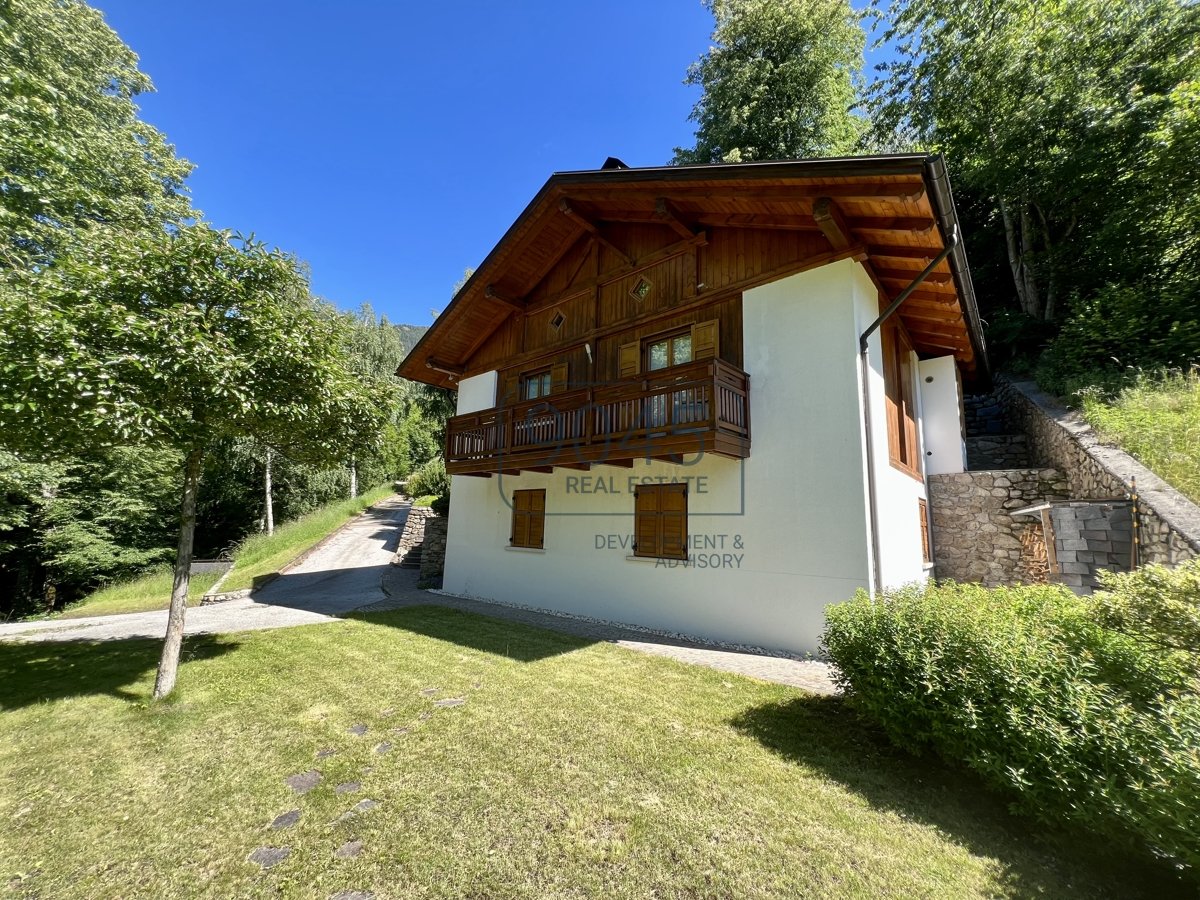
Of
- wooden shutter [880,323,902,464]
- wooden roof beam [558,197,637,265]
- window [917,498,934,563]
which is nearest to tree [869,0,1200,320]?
wooden shutter [880,323,902,464]

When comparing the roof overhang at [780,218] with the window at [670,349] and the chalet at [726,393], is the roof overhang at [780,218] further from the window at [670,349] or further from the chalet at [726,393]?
the window at [670,349]

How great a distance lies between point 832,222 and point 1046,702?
6.21 metres

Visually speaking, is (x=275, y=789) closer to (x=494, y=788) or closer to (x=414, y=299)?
(x=494, y=788)

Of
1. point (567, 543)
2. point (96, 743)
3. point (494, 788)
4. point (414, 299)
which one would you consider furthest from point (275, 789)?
point (414, 299)

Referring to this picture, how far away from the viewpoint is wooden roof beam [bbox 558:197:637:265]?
9.89m

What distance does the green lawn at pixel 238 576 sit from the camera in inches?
493

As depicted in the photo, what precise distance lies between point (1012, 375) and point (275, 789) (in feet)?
62.2

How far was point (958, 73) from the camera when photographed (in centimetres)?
1588

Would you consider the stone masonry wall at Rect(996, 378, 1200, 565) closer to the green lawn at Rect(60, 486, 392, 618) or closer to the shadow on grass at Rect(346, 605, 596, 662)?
the shadow on grass at Rect(346, 605, 596, 662)

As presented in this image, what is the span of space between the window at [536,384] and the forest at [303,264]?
3400 millimetres

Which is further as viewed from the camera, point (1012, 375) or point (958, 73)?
point (958, 73)

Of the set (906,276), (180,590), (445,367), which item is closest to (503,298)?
(445,367)

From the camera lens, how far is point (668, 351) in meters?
9.23

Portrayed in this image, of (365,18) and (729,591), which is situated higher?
(365,18)
